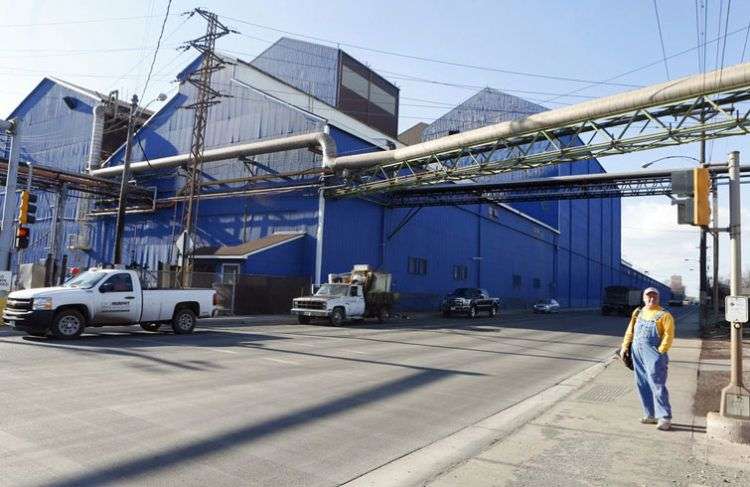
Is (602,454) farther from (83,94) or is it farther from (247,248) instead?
(83,94)

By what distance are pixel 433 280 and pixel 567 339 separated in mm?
22415

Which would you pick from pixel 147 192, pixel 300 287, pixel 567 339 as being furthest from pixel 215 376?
pixel 147 192

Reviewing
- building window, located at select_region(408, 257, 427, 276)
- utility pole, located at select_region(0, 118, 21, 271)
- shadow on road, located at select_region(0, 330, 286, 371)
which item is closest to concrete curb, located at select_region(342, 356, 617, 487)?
shadow on road, located at select_region(0, 330, 286, 371)

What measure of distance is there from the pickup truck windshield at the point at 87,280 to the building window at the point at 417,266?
2753 cm

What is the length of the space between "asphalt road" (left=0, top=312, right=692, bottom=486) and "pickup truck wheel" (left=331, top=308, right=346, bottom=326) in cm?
938

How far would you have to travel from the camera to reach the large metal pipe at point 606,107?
1742 centimetres

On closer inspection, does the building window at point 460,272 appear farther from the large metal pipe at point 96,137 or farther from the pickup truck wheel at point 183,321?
the pickup truck wheel at point 183,321

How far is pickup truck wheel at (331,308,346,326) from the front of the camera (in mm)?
25328

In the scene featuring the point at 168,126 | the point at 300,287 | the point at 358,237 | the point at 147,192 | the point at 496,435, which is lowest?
the point at 496,435

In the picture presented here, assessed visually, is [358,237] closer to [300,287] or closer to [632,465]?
[300,287]

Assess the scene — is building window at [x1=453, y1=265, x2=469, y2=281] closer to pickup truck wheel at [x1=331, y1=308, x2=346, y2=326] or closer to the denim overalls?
pickup truck wheel at [x1=331, y1=308, x2=346, y2=326]

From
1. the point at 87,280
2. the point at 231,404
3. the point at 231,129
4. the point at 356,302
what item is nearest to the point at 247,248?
the point at 356,302

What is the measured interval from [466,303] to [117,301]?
2432 cm

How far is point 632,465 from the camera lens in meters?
5.66
